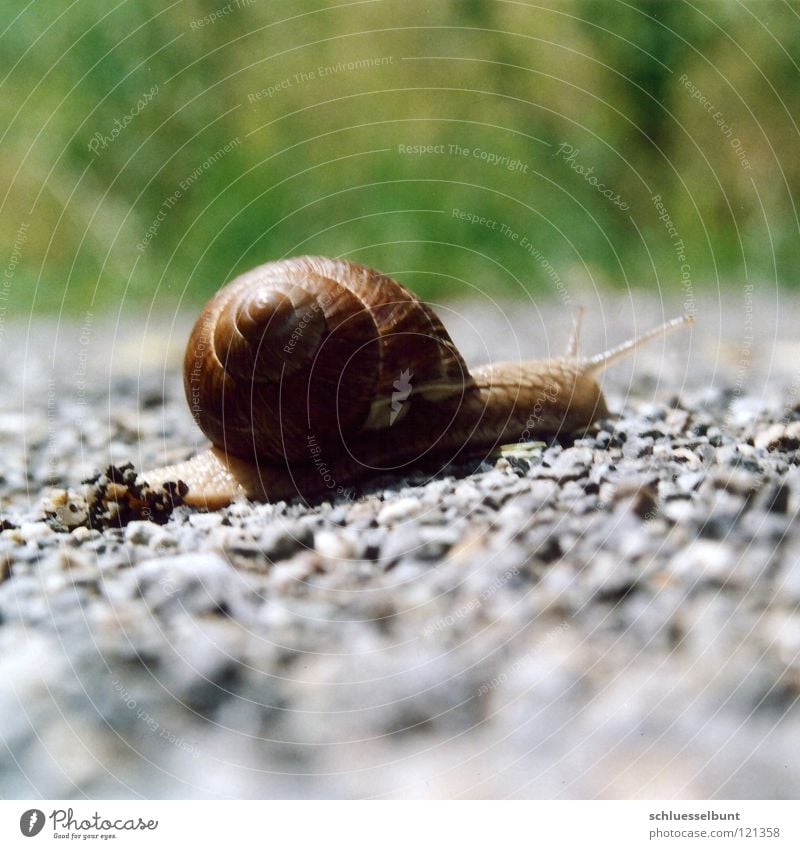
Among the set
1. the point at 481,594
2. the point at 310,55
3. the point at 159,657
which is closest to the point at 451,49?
the point at 310,55

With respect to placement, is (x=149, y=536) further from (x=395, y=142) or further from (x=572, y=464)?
(x=395, y=142)

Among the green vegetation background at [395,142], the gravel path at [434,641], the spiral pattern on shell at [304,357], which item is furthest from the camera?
the green vegetation background at [395,142]

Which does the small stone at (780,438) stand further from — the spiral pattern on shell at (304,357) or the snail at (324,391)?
the spiral pattern on shell at (304,357)

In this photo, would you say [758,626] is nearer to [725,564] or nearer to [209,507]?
[725,564]

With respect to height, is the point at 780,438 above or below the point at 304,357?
below

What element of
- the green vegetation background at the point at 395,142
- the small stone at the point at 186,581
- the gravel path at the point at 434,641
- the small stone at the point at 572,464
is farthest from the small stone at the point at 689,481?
the green vegetation background at the point at 395,142

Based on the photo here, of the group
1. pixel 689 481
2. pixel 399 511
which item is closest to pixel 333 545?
pixel 399 511

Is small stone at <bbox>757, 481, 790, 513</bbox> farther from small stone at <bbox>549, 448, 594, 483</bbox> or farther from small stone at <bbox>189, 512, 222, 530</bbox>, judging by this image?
small stone at <bbox>189, 512, 222, 530</bbox>

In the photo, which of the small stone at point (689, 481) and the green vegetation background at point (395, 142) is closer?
the small stone at point (689, 481)
